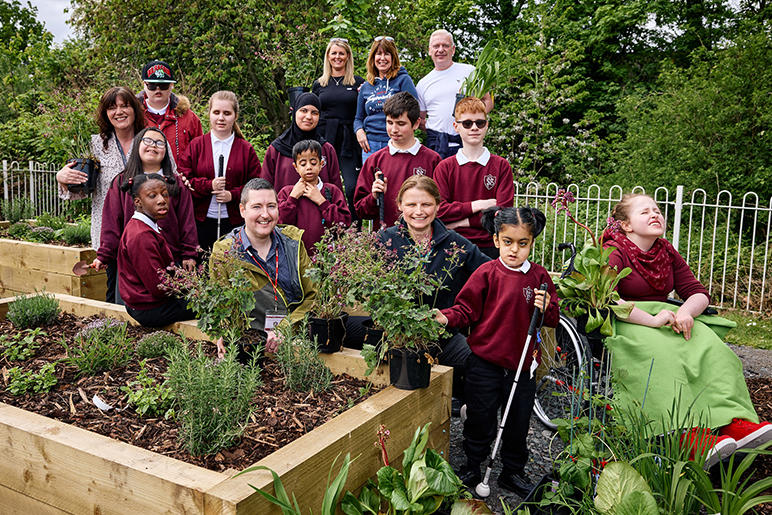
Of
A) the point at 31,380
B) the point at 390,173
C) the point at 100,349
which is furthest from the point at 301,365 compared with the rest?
the point at 390,173

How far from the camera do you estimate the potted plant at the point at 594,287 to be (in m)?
2.96

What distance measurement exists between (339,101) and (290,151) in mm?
999

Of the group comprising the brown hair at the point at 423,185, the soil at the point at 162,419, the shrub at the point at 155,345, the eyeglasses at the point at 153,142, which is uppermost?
the eyeglasses at the point at 153,142

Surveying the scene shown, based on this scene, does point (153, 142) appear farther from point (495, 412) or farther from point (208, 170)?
point (495, 412)

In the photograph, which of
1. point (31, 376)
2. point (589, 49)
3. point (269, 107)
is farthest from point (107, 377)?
point (589, 49)

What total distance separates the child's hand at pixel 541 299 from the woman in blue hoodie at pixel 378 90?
2.69 meters

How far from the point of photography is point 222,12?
1357 centimetres

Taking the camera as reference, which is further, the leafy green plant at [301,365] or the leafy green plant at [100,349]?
the leafy green plant at [100,349]

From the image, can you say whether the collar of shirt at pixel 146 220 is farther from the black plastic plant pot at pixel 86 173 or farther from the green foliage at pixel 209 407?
the green foliage at pixel 209 407

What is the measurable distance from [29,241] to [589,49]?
46.1 ft

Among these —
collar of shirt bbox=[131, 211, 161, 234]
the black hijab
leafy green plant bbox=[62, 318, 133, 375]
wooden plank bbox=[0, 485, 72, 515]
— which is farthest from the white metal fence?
wooden plank bbox=[0, 485, 72, 515]

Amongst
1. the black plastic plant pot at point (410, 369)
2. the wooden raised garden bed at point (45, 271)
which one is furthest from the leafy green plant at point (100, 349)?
the wooden raised garden bed at point (45, 271)

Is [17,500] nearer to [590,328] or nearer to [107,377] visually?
[107,377]

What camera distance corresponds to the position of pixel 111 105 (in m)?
4.58
